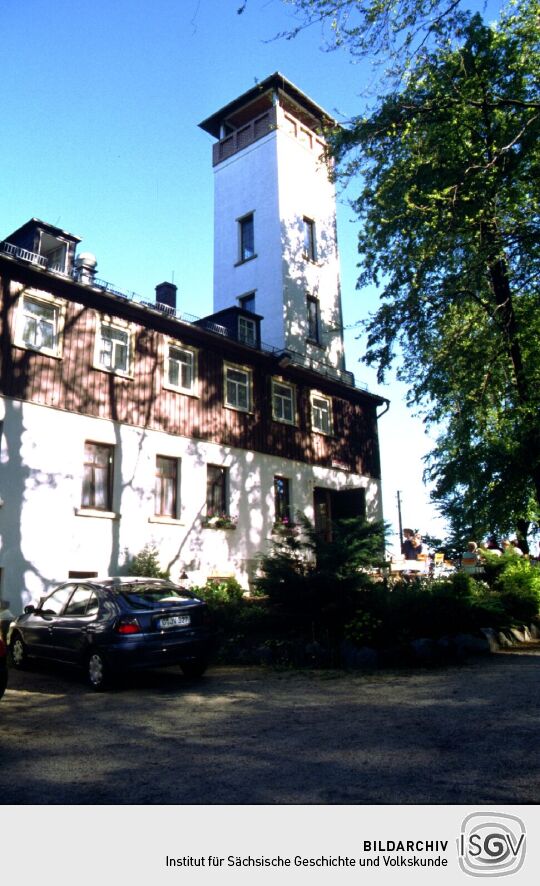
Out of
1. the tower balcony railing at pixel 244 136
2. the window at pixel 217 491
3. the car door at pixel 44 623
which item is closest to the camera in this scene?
the car door at pixel 44 623

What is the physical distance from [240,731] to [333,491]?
62.6ft

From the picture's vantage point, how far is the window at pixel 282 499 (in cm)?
2275

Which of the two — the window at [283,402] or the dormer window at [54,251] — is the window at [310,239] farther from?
the dormer window at [54,251]

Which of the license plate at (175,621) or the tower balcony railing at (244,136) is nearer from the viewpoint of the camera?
the license plate at (175,621)

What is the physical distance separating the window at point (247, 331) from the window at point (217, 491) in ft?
16.4

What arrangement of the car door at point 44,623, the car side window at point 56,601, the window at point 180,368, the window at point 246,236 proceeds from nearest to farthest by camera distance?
1. the car door at point 44,623
2. the car side window at point 56,601
3. the window at point 180,368
4. the window at point 246,236

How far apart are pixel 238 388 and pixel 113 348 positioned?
5203 mm

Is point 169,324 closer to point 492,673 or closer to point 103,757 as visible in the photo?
point 492,673

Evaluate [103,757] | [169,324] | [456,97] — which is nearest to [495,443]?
[456,97]

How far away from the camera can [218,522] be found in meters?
20.1

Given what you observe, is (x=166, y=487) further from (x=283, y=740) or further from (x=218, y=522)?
(x=283, y=740)

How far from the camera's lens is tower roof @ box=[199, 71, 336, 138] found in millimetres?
29047
